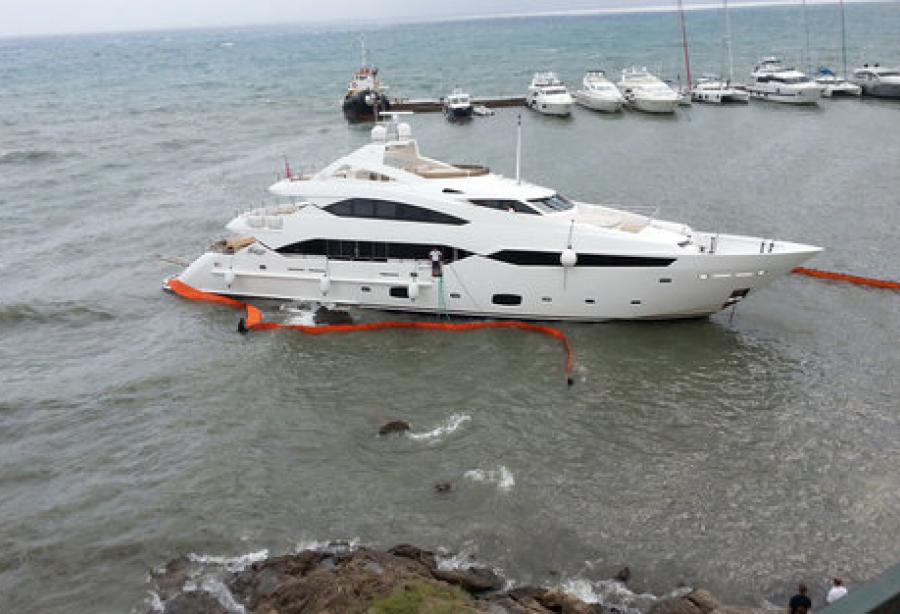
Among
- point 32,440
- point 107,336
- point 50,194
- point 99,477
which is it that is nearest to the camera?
point 99,477

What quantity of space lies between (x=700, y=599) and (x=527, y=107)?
51093mm

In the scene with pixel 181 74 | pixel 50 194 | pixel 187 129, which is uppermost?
pixel 181 74

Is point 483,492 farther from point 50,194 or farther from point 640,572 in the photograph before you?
point 50,194

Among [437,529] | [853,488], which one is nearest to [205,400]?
[437,529]

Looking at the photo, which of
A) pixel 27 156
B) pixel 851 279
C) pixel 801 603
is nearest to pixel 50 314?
pixel 801 603

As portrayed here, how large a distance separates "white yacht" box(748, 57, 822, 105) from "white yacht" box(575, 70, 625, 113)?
1049cm

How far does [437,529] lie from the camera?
12.3 meters

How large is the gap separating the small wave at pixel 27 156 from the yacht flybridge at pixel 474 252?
28937 millimetres

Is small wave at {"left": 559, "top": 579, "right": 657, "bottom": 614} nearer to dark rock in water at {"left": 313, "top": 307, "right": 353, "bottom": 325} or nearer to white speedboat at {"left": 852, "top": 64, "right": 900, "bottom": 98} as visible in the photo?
dark rock in water at {"left": 313, "top": 307, "right": 353, "bottom": 325}

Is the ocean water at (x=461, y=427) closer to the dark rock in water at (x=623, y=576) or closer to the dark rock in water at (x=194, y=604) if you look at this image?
the dark rock in water at (x=623, y=576)

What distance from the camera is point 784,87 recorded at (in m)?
52.7

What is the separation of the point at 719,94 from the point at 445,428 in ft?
157

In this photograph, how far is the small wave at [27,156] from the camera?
4269cm

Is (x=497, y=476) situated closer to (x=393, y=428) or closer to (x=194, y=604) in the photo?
(x=393, y=428)
